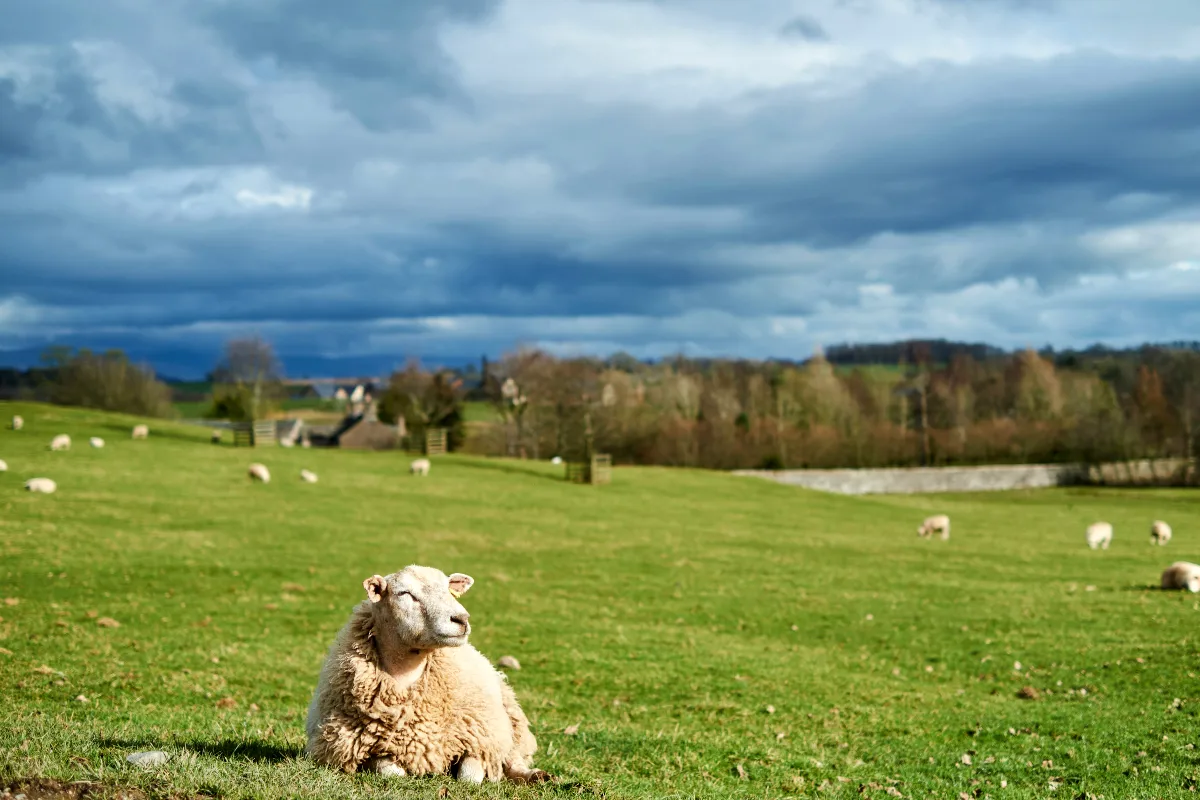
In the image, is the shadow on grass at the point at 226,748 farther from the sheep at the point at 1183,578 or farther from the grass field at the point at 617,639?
the sheep at the point at 1183,578

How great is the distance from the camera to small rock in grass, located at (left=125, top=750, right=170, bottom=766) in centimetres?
623

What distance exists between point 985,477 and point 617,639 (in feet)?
271

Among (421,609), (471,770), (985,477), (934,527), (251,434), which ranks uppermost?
(251,434)

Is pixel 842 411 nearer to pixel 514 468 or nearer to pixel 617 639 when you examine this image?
pixel 514 468

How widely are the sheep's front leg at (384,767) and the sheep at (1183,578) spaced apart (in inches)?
932

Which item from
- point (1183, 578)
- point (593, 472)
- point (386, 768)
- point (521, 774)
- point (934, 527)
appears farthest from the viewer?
point (593, 472)

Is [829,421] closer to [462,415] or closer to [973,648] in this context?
[462,415]

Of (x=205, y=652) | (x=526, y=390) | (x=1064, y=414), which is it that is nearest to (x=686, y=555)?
(x=205, y=652)

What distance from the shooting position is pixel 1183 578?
2380 cm

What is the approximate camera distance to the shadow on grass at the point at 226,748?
7102mm

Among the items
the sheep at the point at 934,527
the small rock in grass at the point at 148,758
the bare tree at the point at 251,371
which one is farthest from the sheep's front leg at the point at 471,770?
the bare tree at the point at 251,371

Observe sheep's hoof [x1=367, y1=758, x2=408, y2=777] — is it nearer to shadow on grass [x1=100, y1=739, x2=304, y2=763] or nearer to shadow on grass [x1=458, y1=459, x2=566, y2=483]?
shadow on grass [x1=100, y1=739, x2=304, y2=763]

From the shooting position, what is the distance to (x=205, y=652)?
14.8 meters

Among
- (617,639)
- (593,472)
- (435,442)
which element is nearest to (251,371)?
(435,442)
